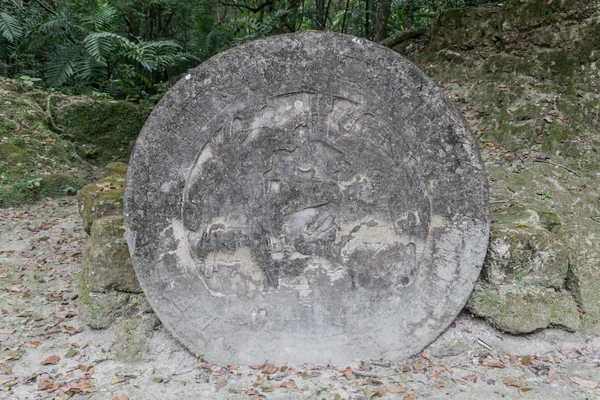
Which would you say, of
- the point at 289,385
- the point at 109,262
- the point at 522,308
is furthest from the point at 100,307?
the point at 522,308

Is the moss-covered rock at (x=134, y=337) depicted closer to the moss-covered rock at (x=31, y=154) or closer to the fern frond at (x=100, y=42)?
the moss-covered rock at (x=31, y=154)

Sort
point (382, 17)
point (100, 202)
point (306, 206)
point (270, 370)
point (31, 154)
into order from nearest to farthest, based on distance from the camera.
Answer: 1. point (270, 370)
2. point (306, 206)
3. point (100, 202)
4. point (31, 154)
5. point (382, 17)

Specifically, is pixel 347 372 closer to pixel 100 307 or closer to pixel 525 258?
pixel 525 258

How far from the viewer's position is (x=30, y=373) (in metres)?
3.21

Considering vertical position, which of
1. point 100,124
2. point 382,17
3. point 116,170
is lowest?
point 116,170

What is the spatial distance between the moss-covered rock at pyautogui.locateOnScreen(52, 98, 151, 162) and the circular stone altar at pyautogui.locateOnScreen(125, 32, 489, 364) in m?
4.33

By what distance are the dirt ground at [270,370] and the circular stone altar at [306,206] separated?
0.16 metres

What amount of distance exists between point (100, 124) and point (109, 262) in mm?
4147

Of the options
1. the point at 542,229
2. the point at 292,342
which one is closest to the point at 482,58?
the point at 542,229

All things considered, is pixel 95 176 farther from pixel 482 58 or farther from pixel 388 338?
pixel 482 58

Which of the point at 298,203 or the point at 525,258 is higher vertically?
the point at 298,203

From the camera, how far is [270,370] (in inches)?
128

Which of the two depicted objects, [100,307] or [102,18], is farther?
[102,18]

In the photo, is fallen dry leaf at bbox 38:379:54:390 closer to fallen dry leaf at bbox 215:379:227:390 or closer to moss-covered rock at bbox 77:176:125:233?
fallen dry leaf at bbox 215:379:227:390
